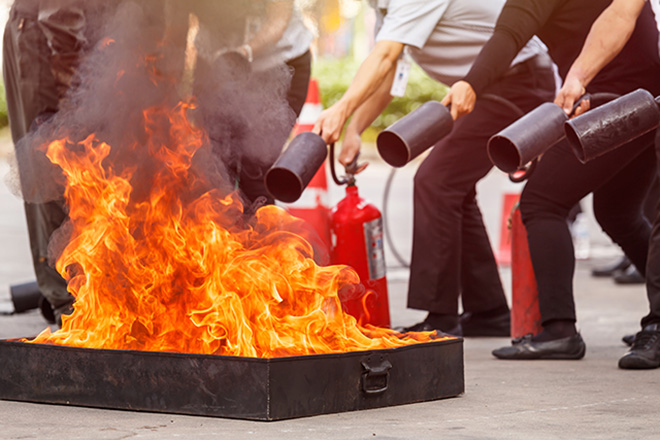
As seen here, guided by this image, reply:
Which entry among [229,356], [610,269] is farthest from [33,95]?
[610,269]

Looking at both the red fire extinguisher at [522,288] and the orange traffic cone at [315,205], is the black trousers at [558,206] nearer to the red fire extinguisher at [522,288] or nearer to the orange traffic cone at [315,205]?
the red fire extinguisher at [522,288]

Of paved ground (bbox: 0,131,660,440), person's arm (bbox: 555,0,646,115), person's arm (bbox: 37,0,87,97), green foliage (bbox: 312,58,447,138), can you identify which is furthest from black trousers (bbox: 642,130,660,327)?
green foliage (bbox: 312,58,447,138)

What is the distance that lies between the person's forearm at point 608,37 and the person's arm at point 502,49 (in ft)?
0.79

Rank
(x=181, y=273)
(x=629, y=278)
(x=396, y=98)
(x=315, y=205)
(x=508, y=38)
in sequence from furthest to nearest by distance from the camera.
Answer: (x=396, y=98) → (x=315, y=205) → (x=629, y=278) → (x=508, y=38) → (x=181, y=273)

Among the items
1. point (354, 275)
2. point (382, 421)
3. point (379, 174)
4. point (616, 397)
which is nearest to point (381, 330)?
point (354, 275)

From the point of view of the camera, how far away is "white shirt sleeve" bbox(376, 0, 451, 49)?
4.67 meters

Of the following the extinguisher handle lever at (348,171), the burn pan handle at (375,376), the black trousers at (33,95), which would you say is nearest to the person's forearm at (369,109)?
the extinguisher handle lever at (348,171)

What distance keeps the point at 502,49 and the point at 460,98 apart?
10.0 inches

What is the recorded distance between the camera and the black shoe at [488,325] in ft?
17.4

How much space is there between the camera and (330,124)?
4.38 metres

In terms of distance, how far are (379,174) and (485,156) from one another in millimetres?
11909

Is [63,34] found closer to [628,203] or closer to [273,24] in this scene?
[273,24]

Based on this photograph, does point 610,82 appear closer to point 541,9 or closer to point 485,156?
point 541,9

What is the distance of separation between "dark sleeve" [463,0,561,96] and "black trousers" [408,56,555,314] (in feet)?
1.81
